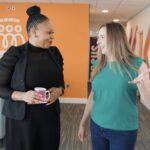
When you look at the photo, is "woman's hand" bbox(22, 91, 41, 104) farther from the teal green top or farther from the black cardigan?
the teal green top

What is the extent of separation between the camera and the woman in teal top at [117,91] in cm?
169

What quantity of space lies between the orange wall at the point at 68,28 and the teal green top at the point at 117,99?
5.50 m

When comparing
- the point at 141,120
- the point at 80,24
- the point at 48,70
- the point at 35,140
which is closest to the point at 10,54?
the point at 48,70

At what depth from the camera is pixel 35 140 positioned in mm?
1988

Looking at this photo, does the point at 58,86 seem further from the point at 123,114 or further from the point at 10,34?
the point at 10,34

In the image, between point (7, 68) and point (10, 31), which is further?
point (10, 31)

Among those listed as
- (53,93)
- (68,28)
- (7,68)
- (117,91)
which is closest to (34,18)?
(7,68)

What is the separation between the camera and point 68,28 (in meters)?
7.22

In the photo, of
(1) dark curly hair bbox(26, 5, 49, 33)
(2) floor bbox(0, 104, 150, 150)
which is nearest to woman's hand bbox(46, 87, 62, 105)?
(1) dark curly hair bbox(26, 5, 49, 33)

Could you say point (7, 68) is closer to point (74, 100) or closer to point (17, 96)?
point (17, 96)

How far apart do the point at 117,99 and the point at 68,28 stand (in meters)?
5.68

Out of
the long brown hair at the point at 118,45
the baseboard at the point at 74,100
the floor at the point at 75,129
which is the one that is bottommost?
the floor at the point at 75,129

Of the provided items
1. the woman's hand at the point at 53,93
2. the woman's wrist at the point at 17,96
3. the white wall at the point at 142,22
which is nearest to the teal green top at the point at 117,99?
the woman's hand at the point at 53,93

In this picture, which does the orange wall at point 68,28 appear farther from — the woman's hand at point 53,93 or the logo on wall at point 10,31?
the woman's hand at point 53,93
